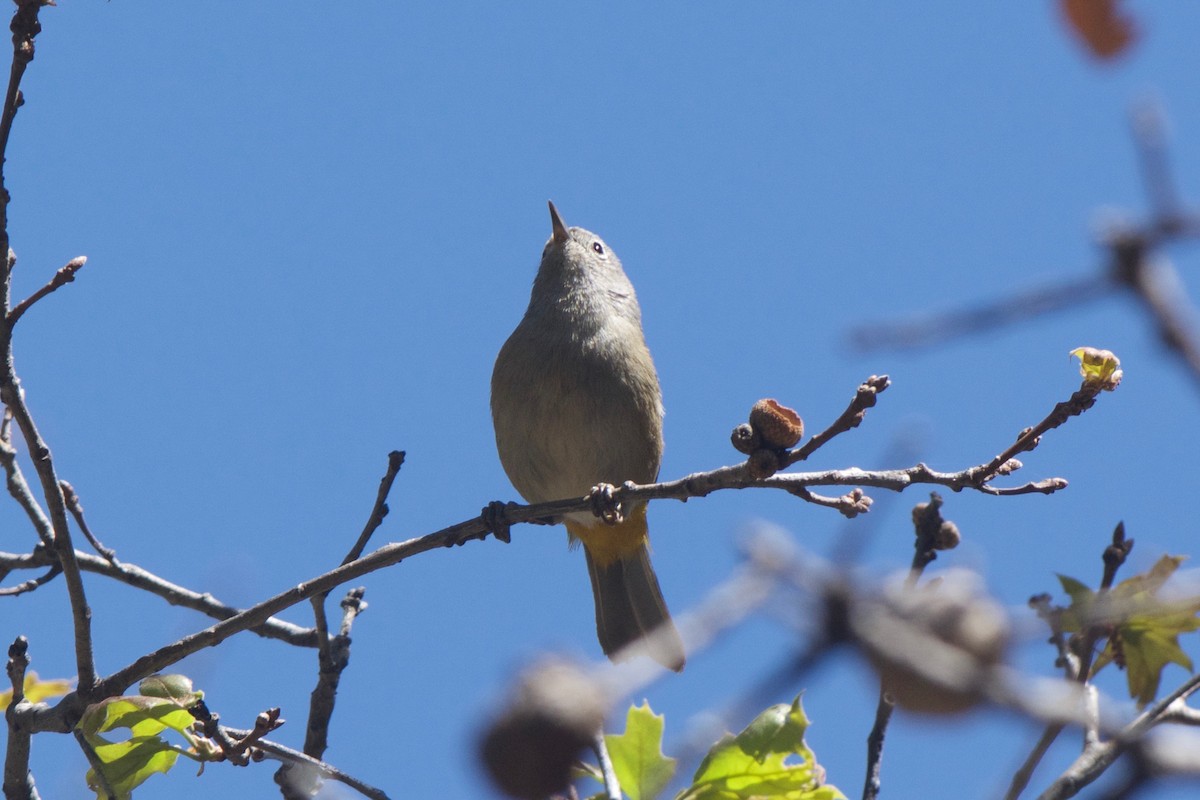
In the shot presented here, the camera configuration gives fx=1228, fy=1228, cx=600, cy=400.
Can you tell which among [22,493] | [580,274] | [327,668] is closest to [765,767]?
[327,668]

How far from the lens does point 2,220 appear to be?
12.4 ft

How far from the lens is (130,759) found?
12.8 ft

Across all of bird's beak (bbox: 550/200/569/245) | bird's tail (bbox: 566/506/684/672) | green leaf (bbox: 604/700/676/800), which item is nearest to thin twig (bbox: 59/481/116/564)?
green leaf (bbox: 604/700/676/800)

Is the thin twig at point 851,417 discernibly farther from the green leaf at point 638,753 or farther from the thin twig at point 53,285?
the thin twig at point 53,285

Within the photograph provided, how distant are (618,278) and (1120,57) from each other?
305 inches

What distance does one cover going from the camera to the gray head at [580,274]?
27.0 feet

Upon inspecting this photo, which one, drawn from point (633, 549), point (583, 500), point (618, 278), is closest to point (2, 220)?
point (583, 500)

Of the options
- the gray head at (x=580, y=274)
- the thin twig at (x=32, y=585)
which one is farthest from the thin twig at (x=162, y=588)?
the gray head at (x=580, y=274)

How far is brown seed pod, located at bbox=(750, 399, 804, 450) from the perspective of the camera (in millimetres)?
3529

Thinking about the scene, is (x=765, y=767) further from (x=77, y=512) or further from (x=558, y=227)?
(x=558, y=227)

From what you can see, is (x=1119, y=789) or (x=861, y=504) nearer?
(x=1119, y=789)

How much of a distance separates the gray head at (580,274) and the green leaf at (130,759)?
4.53 m

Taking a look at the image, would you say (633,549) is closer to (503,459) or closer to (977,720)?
(503,459)

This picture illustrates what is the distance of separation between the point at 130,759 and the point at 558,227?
5.92m
